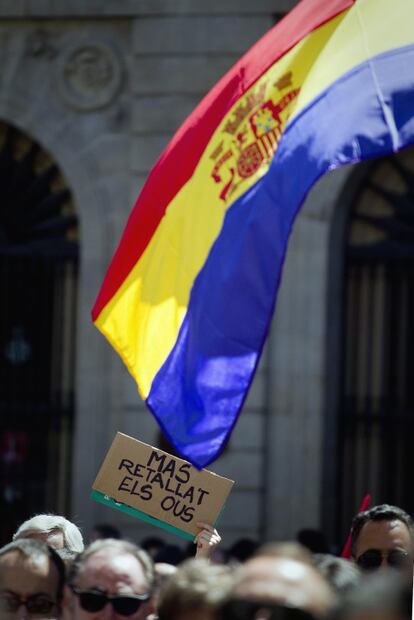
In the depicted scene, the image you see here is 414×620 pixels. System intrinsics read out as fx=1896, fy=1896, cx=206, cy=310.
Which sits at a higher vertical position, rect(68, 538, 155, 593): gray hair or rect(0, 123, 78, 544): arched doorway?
rect(0, 123, 78, 544): arched doorway

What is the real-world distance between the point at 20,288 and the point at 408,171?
3437 millimetres

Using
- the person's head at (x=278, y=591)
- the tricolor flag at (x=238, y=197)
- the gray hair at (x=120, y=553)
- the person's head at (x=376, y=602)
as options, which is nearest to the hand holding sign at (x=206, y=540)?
the tricolor flag at (x=238, y=197)

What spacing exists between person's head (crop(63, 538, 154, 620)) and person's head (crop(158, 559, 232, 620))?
646 mm

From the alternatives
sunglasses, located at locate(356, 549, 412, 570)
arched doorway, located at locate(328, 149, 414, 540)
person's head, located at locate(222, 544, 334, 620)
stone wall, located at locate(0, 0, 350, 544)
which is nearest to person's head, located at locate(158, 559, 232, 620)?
person's head, located at locate(222, 544, 334, 620)

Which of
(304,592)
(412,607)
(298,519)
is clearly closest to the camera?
(412,607)

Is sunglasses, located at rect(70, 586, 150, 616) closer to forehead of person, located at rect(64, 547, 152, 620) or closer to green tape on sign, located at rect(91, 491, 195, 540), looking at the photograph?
forehead of person, located at rect(64, 547, 152, 620)

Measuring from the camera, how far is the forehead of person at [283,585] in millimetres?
4219

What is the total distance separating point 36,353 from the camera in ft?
53.3

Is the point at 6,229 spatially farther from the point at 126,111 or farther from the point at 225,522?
the point at 225,522

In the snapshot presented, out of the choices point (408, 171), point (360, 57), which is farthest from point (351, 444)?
point (360, 57)

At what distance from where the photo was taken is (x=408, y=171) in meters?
15.8

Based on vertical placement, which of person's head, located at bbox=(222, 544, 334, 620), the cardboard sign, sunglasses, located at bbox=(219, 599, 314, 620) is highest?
the cardboard sign

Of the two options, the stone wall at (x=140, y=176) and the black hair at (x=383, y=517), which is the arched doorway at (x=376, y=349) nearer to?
the stone wall at (x=140, y=176)

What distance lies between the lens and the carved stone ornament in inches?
636
